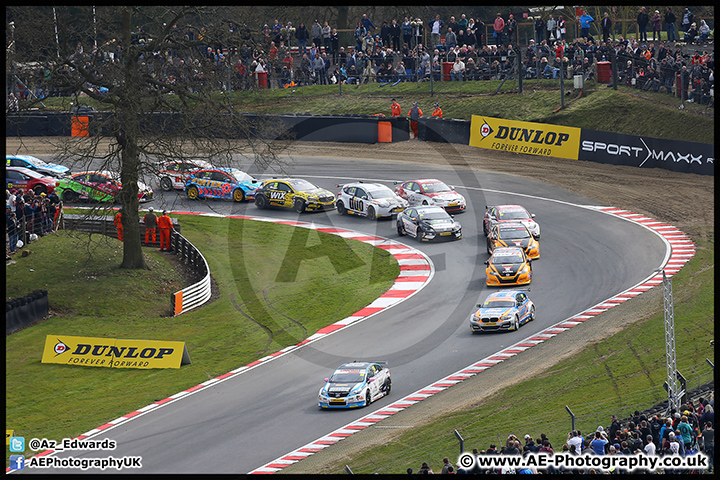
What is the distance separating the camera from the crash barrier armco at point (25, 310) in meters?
28.6

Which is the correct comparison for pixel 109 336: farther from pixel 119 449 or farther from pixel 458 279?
pixel 458 279

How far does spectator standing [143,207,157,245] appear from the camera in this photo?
37.0 metres

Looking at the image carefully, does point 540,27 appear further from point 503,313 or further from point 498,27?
point 503,313

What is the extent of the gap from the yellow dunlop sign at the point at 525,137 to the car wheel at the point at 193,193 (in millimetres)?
14468

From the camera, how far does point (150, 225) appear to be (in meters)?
37.3

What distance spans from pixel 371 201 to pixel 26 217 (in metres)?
14.2

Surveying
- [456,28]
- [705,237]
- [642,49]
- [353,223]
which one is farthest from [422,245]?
[456,28]

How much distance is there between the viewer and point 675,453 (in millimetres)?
14797

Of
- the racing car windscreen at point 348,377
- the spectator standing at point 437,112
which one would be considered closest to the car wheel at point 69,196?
the spectator standing at point 437,112

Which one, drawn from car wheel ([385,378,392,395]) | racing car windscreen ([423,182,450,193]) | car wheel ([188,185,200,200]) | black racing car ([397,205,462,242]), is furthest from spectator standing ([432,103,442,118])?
car wheel ([385,378,392,395])

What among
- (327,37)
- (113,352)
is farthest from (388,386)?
(327,37)

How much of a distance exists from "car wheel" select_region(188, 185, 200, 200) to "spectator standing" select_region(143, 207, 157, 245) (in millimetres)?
5005
